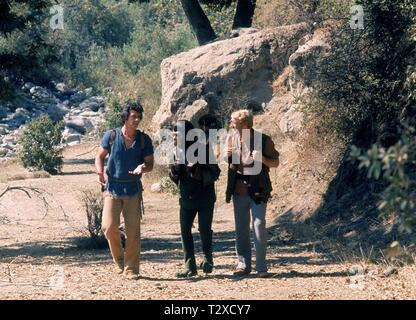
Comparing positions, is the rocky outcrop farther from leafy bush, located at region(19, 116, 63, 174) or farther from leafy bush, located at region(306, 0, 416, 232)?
leafy bush, located at region(306, 0, 416, 232)

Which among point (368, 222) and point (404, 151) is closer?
point (404, 151)

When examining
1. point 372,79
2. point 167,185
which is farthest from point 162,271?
point 167,185

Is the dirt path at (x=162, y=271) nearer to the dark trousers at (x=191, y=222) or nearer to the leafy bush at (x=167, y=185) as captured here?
the dark trousers at (x=191, y=222)

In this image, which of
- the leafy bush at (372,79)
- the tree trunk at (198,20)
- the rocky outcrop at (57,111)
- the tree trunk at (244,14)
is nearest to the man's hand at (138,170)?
the leafy bush at (372,79)

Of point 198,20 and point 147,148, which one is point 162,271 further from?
point 198,20

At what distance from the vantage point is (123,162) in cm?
1071

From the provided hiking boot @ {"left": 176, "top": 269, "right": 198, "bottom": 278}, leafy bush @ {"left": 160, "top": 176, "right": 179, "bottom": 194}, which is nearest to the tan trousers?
hiking boot @ {"left": 176, "top": 269, "right": 198, "bottom": 278}

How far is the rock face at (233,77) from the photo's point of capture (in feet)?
74.3

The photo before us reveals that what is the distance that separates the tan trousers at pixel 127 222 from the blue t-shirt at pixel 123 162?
0.09 m

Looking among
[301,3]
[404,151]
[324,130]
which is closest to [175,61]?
[301,3]

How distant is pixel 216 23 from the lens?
131ft
